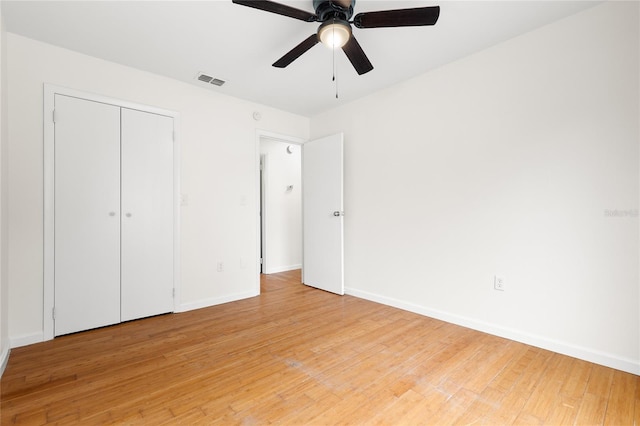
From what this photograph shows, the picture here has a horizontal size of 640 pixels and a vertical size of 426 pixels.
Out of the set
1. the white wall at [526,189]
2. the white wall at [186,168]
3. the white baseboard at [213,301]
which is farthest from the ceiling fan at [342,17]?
the white baseboard at [213,301]

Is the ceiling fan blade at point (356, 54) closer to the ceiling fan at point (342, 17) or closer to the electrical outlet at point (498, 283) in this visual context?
the ceiling fan at point (342, 17)

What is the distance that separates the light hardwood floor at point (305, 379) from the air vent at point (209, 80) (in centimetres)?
255

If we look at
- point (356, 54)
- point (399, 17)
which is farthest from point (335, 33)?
point (399, 17)

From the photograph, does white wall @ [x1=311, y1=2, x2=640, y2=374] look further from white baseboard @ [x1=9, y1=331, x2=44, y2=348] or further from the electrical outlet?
white baseboard @ [x1=9, y1=331, x2=44, y2=348]

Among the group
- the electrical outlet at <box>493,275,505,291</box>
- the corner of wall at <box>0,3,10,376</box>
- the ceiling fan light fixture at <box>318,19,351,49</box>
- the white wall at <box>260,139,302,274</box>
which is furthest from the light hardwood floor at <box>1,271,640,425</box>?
the white wall at <box>260,139,302,274</box>

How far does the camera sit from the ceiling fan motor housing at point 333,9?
180cm

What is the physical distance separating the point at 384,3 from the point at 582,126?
1.69 metres

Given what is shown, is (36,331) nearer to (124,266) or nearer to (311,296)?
(124,266)

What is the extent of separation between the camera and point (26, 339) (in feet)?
7.66

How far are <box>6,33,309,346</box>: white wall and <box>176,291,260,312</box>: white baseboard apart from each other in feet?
0.04

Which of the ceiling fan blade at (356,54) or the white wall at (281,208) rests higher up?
the ceiling fan blade at (356,54)

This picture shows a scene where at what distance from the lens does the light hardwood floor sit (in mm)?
1522

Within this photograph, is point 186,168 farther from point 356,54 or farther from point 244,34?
point 356,54

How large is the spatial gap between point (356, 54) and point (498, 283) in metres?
2.23
